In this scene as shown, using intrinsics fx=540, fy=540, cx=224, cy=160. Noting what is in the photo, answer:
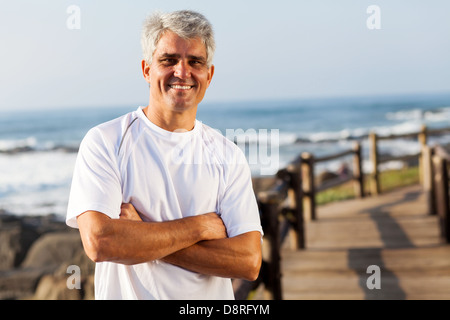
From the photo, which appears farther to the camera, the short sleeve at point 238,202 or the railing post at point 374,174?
the railing post at point 374,174

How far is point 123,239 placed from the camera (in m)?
1.39

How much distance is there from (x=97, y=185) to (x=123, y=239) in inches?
6.1

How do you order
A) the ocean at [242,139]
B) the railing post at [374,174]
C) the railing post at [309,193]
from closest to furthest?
the railing post at [309,193] → the railing post at [374,174] → the ocean at [242,139]

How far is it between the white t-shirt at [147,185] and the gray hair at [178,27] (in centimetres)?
21

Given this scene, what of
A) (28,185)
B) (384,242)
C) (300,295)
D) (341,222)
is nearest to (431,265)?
(384,242)

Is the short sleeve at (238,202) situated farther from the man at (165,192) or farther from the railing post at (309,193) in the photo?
the railing post at (309,193)

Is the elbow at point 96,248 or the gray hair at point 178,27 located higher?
the gray hair at point 178,27

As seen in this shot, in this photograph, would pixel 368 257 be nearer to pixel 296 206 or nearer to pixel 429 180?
pixel 296 206

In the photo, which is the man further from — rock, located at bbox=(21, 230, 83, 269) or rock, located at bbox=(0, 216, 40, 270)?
rock, located at bbox=(0, 216, 40, 270)

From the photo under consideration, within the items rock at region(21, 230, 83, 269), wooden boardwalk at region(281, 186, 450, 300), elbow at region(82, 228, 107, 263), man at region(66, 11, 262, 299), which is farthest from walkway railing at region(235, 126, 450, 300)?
rock at region(21, 230, 83, 269)

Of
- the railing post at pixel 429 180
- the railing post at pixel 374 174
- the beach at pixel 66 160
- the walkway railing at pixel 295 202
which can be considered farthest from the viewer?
the railing post at pixel 374 174

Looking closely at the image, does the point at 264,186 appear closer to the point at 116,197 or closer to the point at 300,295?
the point at 300,295

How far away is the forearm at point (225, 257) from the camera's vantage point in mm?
1447

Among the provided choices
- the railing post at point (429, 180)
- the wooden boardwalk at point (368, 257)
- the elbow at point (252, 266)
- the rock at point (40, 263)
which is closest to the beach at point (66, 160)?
the rock at point (40, 263)
